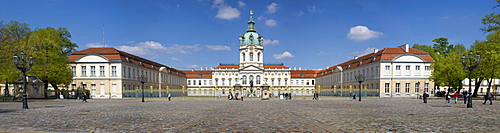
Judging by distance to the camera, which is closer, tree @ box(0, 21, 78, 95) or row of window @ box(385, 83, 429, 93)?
tree @ box(0, 21, 78, 95)

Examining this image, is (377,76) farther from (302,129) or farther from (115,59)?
(302,129)

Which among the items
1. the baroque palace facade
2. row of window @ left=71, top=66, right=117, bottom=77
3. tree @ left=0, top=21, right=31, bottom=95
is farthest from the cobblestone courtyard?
row of window @ left=71, top=66, right=117, bottom=77

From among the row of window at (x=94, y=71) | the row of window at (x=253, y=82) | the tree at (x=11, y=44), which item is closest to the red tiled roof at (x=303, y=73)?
the row of window at (x=253, y=82)

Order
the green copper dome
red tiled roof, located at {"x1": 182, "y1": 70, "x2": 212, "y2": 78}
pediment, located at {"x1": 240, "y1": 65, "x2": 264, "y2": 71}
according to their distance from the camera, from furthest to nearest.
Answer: red tiled roof, located at {"x1": 182, "y1": 70, "x2": 212, "y2": 78} < the green copper dome < pediment, located at {"x1": 240, "y1": 65, "x2": 264, "y2": 71}

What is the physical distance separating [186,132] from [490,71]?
140ft

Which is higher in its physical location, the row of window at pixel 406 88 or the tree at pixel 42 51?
the tree at pixel 42 51

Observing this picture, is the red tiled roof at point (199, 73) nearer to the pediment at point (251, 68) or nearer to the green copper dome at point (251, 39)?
the pediment at point (251, 68)

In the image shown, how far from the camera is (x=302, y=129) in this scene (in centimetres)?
970

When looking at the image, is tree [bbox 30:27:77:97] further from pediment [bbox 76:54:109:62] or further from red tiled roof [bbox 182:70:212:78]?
red tiled roof [bbox 182:70:212:78]

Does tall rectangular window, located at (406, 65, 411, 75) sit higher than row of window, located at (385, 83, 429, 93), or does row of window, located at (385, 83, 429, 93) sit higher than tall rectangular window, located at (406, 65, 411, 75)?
tall rectangular window, located at (406, 65, 411, 75)

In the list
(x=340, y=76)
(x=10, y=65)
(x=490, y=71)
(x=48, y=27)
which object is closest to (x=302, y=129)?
(x=10, y=65)

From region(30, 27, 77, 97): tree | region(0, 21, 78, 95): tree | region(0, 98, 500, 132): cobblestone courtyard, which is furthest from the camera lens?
region(30, 27, 77, 97): tree

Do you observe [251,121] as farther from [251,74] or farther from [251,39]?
[251,39]

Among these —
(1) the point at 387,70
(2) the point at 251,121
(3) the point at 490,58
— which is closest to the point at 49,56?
(2) the point at 251,121
